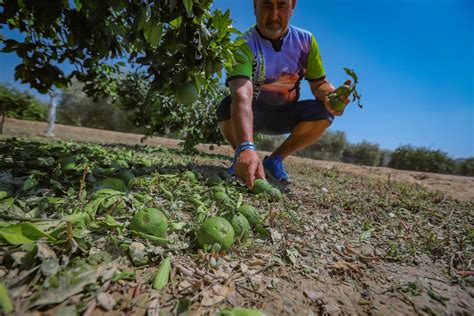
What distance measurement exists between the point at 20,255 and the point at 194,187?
1.39 m

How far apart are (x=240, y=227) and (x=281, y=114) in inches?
112

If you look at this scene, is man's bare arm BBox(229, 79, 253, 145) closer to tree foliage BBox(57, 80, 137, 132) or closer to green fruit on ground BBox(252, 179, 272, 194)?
green fruit on ground BBox(252, 179, 272, 194)

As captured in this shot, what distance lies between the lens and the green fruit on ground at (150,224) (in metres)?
1.32

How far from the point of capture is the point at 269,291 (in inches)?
46.3

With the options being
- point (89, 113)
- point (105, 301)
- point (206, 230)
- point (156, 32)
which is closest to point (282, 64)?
point (156, 32)

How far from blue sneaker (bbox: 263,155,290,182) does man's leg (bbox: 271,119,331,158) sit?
12 cm

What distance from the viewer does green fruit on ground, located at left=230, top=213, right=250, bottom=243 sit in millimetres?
1477

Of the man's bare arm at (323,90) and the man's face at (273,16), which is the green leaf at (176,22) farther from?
the man's bare arm at (323,90)

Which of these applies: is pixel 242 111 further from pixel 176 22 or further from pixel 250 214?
pixel 250 214

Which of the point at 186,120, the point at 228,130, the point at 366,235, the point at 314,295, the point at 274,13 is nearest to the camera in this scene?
the point at 314,295

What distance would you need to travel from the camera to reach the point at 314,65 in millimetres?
3764

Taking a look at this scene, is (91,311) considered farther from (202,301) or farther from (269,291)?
(269,291)

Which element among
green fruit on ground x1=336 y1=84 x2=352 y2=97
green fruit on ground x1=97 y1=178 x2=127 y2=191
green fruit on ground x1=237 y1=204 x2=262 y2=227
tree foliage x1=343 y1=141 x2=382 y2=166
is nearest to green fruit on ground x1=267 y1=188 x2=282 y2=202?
green fruit on ground x1=237 y1=204 x2=262 y2=227

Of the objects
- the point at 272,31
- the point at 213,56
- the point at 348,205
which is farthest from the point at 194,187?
the point at 272,31
